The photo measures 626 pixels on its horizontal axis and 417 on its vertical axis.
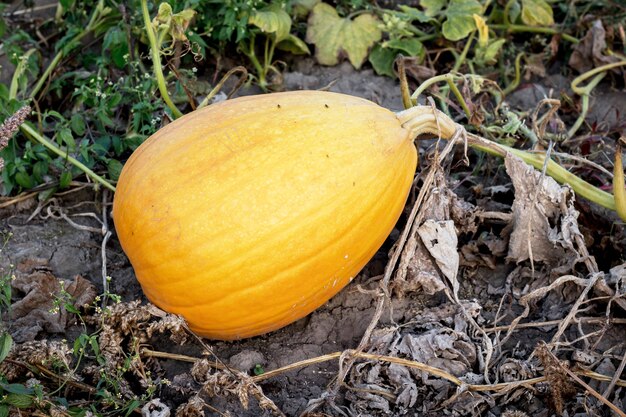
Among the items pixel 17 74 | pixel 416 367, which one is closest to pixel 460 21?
pixel 416 367

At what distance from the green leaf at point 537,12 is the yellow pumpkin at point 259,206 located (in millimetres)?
1571

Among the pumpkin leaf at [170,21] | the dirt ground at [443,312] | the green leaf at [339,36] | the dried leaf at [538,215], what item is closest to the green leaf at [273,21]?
the green leaf at [339,36]

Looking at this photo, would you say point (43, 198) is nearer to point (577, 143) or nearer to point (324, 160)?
point (324, 160)

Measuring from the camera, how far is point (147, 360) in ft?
8.14

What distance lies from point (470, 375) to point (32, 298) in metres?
1.43

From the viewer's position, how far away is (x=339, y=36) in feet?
11.7

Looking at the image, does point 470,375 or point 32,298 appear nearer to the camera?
point 470,375

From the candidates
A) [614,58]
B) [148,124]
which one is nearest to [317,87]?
[148,124]

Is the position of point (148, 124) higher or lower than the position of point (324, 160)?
lower

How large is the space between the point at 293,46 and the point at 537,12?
3.81ft

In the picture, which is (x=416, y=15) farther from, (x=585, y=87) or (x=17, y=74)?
(x=17, y=74)

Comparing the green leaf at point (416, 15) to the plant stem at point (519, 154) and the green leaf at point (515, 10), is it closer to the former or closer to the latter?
the green leaf at point (515, 10)

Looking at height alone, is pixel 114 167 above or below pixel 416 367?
above

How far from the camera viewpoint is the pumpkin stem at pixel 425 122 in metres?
2.51
